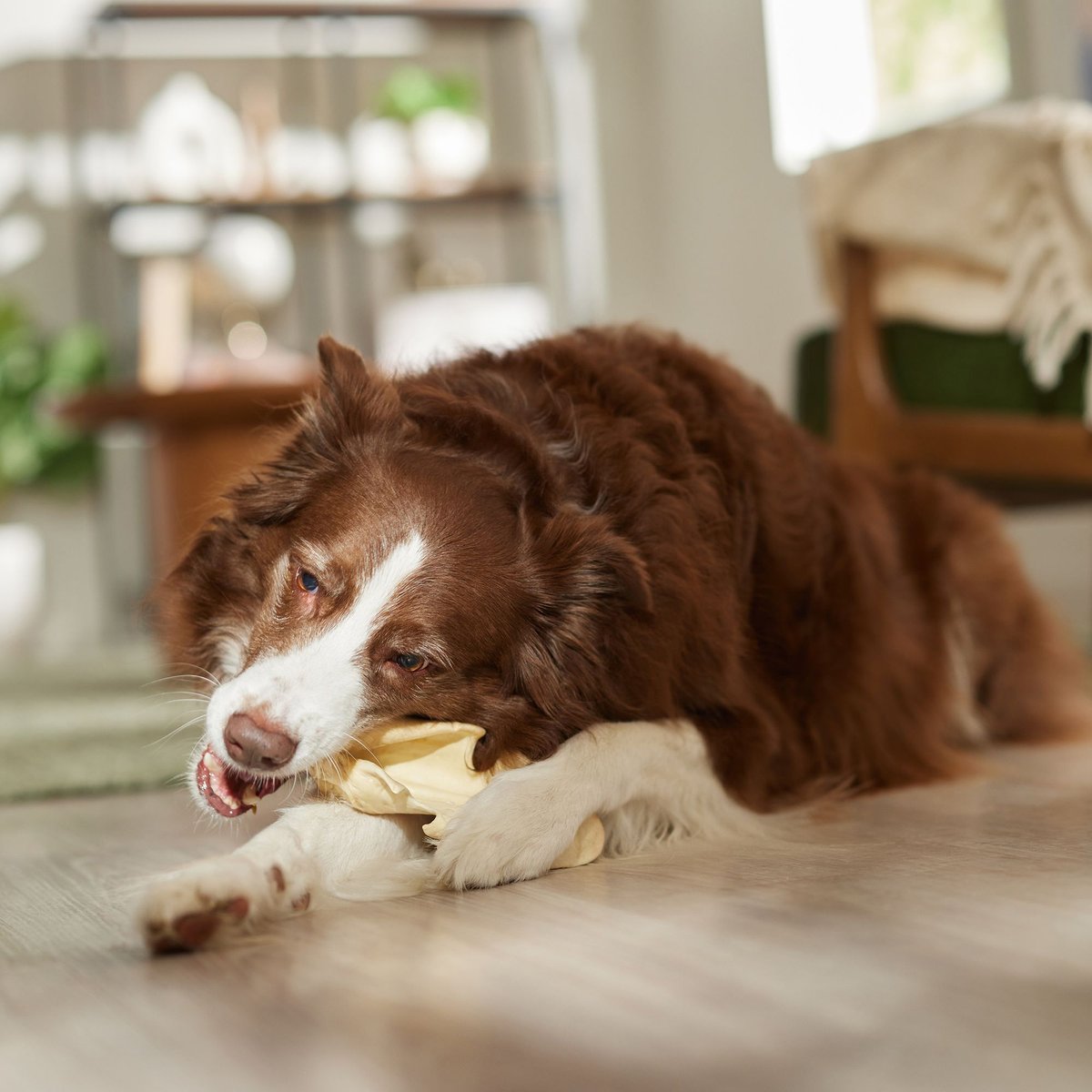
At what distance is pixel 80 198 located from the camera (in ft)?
23.3

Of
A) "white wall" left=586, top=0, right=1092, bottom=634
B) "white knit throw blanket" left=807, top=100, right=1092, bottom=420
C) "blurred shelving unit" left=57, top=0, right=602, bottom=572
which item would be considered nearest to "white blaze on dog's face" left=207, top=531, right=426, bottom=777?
"white knit throw blanket" left=807, top=100, right=1092, bottom=420

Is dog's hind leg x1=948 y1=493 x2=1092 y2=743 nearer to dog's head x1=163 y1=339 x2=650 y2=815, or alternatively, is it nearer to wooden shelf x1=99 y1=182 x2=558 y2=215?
dog's head x1=163 y1=339 x2=650 y2=815

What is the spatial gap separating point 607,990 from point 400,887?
44 centimetres

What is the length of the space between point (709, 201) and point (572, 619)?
17.8 feet

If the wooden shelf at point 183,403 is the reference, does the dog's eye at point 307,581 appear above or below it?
below

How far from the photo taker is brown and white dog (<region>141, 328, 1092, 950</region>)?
1475 mm

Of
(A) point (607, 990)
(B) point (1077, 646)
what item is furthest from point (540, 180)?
(A) point (607, 990)

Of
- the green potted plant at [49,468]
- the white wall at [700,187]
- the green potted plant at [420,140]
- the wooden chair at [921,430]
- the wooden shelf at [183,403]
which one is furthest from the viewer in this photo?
the green potted plant at [420,140]

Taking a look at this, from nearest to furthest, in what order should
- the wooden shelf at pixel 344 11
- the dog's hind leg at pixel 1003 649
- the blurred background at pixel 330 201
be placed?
the dog's hind leg at pixel 1003 649 < the blurred background at pixel 330 201 < the wooden shelf at pixel 344 11

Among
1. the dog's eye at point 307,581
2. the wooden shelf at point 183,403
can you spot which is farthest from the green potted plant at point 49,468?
the dog's eye at point 307,581

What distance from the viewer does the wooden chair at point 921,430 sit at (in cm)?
292

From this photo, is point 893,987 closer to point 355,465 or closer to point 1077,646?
point 355,465

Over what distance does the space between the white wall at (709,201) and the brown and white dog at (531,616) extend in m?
3.43

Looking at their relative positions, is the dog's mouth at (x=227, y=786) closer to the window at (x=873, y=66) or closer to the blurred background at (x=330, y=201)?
the window at (x=873, y=66)
